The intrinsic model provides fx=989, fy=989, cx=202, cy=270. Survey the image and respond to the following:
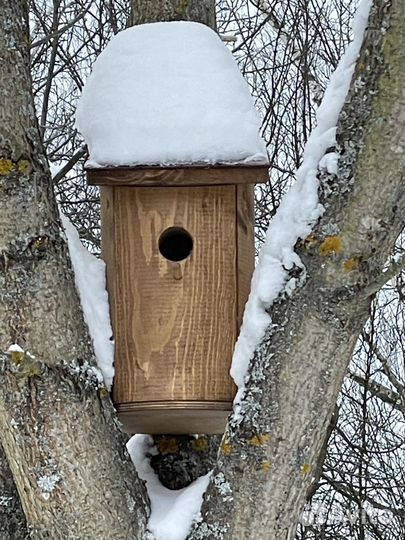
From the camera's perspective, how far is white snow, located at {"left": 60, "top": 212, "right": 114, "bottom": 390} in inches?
76.7

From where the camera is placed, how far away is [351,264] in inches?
67.6

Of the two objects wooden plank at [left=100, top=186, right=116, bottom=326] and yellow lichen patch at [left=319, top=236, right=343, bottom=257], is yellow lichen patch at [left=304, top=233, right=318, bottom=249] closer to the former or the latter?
yellow lichen patch at [left=319, top=236, right=343, bottom=257]

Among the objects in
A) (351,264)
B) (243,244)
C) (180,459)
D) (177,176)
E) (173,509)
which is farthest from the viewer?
(180,459)

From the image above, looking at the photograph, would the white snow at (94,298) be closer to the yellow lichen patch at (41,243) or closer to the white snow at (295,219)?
the yellow lichen patch at (41,243)

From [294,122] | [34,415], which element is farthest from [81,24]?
[34,415]

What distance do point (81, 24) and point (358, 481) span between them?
2.34m

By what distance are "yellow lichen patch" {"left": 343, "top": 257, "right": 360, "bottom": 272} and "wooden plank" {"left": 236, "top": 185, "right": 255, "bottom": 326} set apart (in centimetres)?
45

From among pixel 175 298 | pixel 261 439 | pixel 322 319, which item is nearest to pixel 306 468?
pixel 261 439

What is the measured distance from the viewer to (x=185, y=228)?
2119 millimetres

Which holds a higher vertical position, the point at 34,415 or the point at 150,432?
the point at 34,415

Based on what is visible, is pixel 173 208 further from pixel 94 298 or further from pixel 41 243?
pixel 41 243

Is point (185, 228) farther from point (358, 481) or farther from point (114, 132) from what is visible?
point (358, 481)

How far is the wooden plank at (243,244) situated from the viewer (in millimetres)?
2145

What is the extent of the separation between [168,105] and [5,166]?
1.44 ft
